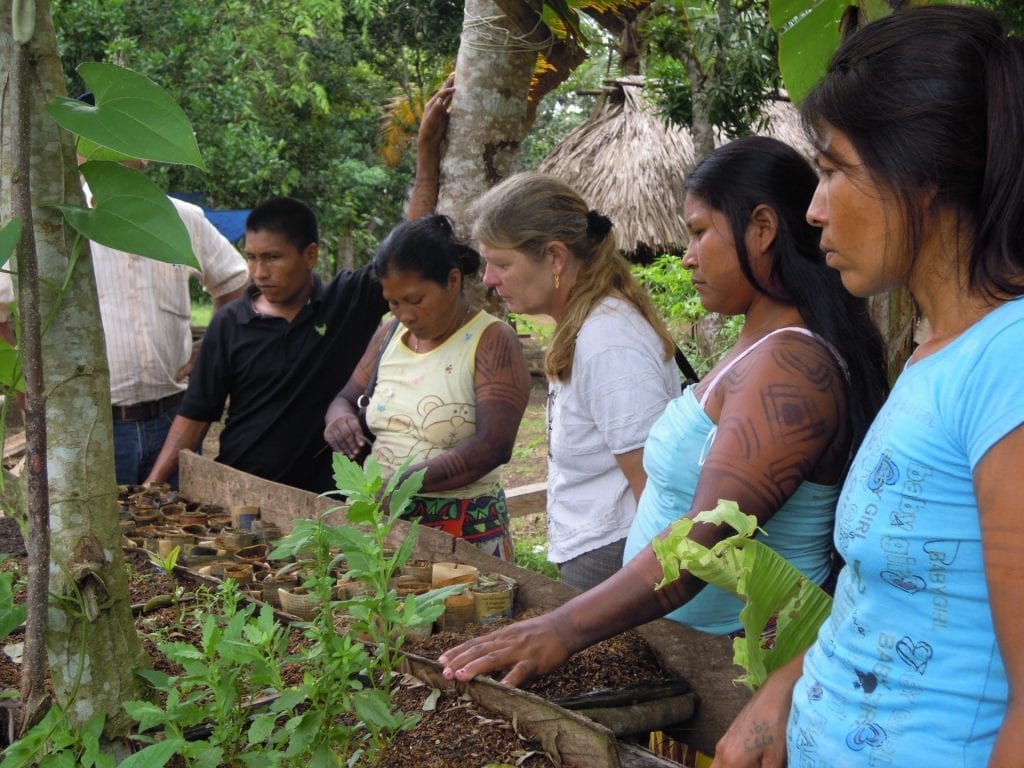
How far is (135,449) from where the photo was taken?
4473mm

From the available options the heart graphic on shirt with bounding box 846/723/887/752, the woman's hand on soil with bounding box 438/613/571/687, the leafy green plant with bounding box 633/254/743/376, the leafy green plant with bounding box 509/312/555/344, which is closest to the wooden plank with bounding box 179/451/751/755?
the woman's hand on soil with bounding box 438/613/571/687

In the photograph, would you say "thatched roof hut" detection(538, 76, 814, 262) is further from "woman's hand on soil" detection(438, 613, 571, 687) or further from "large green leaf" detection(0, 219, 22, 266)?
"large green leaf" detection(0, 219, 22, 266)

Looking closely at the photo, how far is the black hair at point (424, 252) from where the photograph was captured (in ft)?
11.4

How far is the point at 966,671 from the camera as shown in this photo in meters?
1.19

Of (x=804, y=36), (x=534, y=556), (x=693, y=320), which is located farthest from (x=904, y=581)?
(x=693, y=320)

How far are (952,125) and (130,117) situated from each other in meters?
1.02

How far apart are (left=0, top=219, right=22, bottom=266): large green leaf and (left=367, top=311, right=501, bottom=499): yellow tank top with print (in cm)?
209

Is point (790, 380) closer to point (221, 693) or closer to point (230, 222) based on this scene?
point (221, 693)

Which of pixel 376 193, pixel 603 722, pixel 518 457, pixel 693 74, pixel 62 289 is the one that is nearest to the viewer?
pixel 62 289

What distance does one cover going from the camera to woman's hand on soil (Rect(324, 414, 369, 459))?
358 centimetres

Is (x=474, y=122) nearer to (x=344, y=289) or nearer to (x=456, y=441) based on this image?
(x=344, y=289)

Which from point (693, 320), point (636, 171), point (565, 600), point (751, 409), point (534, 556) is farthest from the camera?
point (636, 171)

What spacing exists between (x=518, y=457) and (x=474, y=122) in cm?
564

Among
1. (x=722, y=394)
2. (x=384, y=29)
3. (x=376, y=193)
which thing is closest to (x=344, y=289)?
(x=722, y=394)
